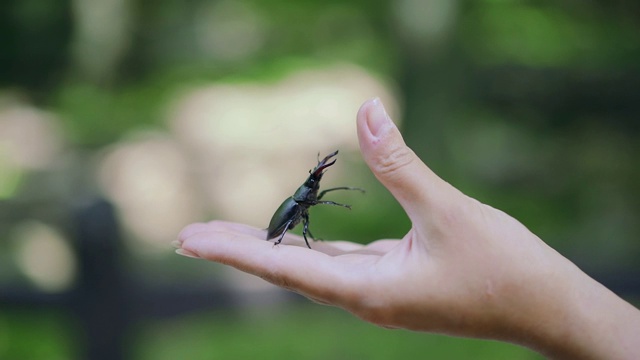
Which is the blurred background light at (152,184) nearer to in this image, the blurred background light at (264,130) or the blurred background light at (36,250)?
the blurred background light at (264,130)

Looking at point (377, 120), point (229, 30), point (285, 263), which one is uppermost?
point (229, 30)

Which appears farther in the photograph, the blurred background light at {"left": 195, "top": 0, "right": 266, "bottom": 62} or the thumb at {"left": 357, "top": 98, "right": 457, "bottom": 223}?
the blurred background light at {"left": 195, "top": 0, "right": 266, "bottom": 62}

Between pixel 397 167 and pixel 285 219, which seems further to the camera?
pixel 285 219

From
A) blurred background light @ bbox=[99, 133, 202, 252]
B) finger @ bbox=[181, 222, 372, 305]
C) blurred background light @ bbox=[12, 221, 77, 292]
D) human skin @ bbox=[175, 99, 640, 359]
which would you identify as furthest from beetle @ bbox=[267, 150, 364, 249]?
blurred background light @ bbox=[99, 133, 202, 252]

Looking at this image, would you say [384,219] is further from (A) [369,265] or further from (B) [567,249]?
(A) [369,265]

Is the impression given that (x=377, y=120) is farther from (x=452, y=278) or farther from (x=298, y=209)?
(x=298, y=209)

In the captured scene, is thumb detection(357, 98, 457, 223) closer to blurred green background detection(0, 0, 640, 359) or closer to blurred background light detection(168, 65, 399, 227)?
blurred green background detection(0, 0, 640, 359)

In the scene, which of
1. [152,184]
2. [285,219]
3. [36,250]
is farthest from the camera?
[152,184]

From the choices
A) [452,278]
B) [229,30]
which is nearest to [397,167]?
[452,278]
